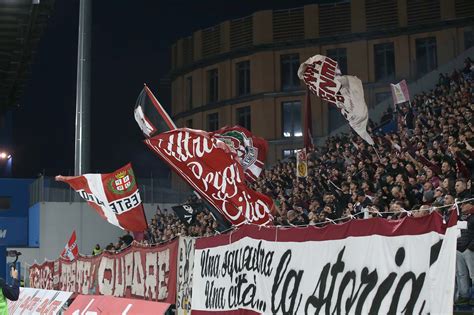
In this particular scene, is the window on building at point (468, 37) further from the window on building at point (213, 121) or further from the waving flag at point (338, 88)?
the waving flag at point (338, 88)

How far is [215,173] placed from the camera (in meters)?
12.7

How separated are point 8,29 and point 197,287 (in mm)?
22475

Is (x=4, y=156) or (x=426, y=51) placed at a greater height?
(x=426, y=51)

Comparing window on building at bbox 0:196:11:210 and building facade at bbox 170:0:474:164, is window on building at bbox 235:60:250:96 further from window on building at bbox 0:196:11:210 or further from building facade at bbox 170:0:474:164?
window on building at bbox 0:196:11:210

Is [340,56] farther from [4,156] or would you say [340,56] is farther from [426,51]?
[4,156]

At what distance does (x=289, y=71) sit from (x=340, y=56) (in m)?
3.66

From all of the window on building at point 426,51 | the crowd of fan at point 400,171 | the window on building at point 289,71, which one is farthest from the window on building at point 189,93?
the crowd of fan at point 400,171

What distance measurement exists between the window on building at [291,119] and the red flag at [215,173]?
3696cm

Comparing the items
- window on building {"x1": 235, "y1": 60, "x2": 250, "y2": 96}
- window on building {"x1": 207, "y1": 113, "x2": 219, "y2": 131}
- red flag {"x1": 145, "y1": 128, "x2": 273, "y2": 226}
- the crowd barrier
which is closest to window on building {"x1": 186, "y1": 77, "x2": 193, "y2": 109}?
window on building {"x1": 207, "y1": 113, "x2": 219, "y2": 131}

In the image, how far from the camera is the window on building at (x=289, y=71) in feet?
164

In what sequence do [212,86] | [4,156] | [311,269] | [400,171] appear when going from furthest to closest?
[4,156], [212,86], [400,171], [311,269]

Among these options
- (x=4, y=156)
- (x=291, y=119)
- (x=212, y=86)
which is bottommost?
(x=4, y=156)

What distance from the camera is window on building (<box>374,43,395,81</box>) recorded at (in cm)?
4684

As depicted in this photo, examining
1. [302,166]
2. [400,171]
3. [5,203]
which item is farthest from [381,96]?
[400,171]
